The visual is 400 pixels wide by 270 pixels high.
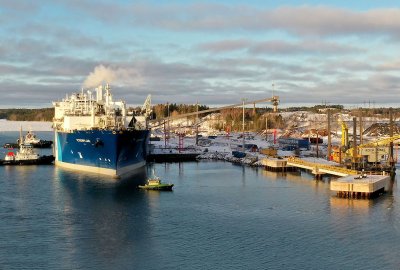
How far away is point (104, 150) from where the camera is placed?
8206cm

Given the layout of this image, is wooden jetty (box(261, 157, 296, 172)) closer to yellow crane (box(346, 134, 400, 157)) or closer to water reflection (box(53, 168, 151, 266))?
yellow crane (box(346, 134, 400, 157))

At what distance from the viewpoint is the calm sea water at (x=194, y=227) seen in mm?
40219

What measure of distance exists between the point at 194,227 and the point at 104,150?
116 ft

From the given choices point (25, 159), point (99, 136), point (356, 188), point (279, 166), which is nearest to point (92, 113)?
point (99, 136)

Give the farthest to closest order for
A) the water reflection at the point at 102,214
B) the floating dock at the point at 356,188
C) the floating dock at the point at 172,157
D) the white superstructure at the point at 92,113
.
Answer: the floating dock at the point at 172,157, the white superstructure at the point at 92,113, the floating dock at the point at 356,188, the water reflection at the point at 102,214

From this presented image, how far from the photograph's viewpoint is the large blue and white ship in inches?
3228

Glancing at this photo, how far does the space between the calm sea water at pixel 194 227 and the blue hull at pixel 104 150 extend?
5472 mm

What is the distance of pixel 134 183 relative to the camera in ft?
255

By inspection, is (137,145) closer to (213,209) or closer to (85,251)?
(213,209)

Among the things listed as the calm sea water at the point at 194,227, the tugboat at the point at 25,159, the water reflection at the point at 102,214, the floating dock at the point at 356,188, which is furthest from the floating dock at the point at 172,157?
the floating dock at the point at 356,188

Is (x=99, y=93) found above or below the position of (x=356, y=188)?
above

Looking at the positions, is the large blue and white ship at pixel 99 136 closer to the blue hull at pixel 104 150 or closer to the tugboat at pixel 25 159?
the blue hull at pixel 104 150

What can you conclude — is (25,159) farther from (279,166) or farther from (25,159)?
(279,166)

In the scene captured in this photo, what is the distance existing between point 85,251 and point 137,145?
49.6m
